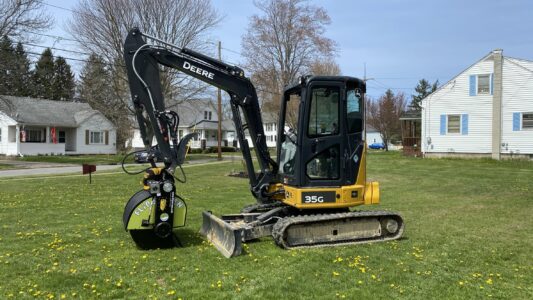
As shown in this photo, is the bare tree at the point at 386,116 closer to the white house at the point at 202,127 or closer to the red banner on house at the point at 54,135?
the white house at the point at 202,127

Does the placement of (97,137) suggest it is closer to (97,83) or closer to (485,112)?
(97,83)

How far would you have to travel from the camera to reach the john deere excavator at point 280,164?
7.16 metres

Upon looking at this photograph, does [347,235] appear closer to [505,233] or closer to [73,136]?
[505,233]

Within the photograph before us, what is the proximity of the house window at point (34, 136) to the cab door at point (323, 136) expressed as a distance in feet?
129

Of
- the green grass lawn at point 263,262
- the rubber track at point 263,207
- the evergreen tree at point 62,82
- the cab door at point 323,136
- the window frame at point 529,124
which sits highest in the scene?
the evergreen tree at point 62,82

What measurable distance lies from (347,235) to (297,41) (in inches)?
1500

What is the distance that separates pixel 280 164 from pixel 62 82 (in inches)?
2564

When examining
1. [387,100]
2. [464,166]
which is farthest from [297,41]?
[387,100]

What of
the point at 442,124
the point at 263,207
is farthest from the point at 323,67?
the point at 263,207

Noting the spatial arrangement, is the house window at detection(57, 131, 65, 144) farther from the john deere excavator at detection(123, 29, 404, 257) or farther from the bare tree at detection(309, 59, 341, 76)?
the john deere excavator at detection(123, 29, 404, 257)

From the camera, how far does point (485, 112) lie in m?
29.8

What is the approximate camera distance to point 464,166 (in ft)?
83.7

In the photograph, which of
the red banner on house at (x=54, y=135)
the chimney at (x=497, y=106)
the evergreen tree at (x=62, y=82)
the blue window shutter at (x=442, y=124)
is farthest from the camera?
the evergreen tree at (x=62, y=82)

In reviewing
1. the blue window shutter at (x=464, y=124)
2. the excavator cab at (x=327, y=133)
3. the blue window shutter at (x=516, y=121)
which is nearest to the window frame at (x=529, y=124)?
the blue window shutter at (x=516, y=121)
